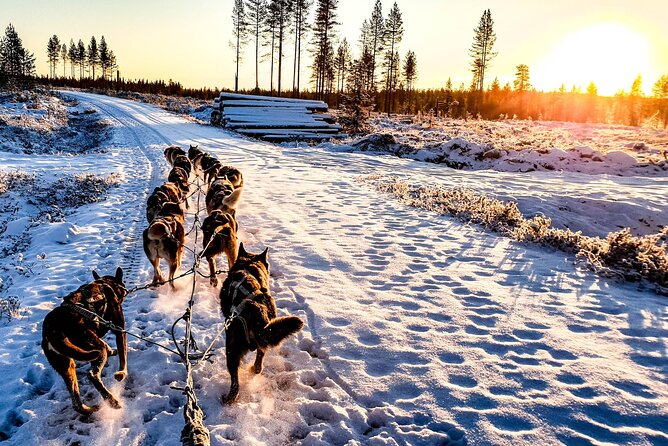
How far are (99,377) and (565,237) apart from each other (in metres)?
7.62

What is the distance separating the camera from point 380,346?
14.0 feet

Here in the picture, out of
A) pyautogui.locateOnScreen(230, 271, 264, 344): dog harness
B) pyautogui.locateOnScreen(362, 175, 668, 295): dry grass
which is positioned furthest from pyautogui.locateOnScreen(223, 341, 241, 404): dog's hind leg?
pyautogui.locateOnScreen(362, 175, 668, 295): dry grass

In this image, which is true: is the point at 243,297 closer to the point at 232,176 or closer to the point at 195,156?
the point at 232,176

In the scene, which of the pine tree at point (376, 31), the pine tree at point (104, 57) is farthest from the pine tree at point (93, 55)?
the pine tree at point (376, 31)

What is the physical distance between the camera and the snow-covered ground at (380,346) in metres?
3.14

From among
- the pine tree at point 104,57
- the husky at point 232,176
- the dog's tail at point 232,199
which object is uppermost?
the pine tree at point 104,57

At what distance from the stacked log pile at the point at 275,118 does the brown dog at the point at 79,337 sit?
2413cm

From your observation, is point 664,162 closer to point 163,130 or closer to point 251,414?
point 251,414

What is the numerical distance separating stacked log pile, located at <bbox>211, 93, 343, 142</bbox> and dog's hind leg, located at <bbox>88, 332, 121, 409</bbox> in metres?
24.4

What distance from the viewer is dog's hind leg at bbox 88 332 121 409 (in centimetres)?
318

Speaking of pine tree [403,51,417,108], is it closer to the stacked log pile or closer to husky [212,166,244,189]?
the stacked log pile

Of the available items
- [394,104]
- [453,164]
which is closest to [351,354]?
→ [453,164]

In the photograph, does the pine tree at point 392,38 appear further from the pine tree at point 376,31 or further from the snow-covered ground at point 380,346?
the snow-covered ground at point 380,346

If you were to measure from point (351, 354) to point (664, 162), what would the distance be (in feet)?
60.2
